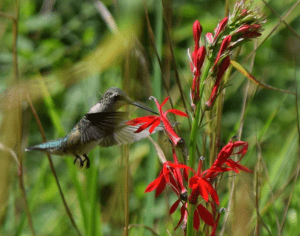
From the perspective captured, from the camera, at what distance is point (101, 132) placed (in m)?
1.17

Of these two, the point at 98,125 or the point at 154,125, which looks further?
the point at 98,125

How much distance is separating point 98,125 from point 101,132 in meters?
0.02

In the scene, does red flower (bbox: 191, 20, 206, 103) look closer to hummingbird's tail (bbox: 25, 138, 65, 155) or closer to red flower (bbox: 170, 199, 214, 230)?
red flower (bbox: 170, 199, 214, 230)

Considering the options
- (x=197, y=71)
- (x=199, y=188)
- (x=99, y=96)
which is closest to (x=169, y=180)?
(x=199, y=188)

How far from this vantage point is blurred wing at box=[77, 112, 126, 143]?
1069 mm

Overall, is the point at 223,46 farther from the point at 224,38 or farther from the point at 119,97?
the point at 119,97

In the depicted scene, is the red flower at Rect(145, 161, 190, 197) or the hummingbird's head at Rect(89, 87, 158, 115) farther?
the hummingbird's head at Rect(89, 87, 158, 115)

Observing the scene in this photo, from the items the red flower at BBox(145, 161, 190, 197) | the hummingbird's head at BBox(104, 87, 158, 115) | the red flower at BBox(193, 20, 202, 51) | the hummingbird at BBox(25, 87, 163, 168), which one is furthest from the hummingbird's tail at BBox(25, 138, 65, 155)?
the red flower at BBox(193, 20, 202, 51)

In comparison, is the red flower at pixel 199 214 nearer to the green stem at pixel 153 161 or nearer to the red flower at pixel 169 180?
the red flower at pixel 169 180

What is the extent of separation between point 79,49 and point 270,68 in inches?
46.0

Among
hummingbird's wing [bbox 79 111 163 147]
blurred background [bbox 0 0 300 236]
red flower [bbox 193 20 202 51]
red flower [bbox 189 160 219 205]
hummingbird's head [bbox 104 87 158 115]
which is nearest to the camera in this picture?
red flower [bbox 189 160 219 205]

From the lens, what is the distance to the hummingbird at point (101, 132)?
1.12 meters

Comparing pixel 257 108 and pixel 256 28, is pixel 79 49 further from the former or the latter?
Result: pixel 256 28

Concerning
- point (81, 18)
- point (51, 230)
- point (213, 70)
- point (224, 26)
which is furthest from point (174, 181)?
point (81, 18)
